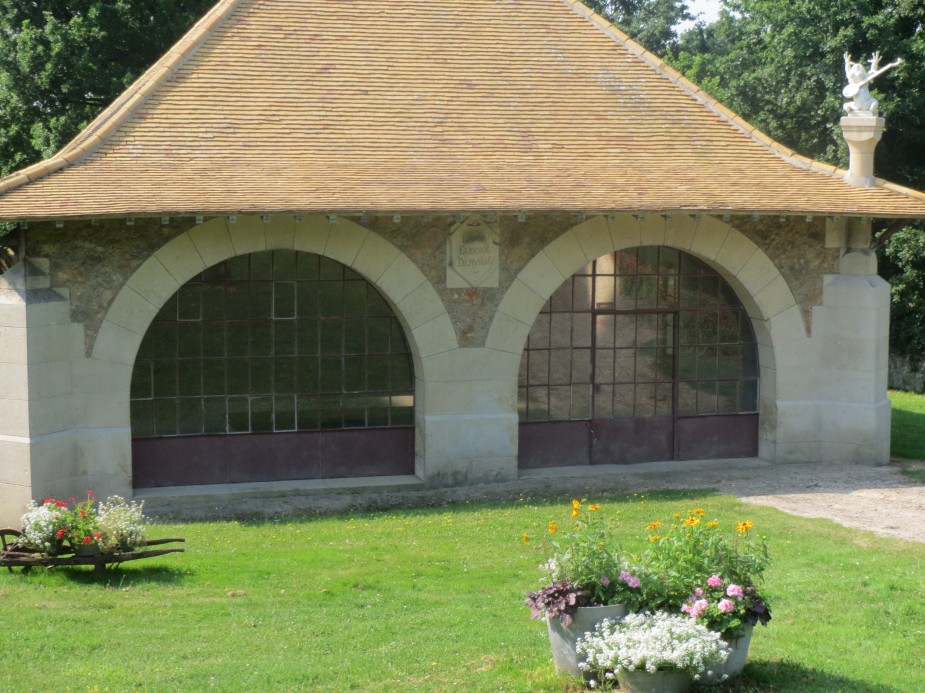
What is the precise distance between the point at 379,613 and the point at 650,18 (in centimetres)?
5058

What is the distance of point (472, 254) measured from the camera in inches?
692

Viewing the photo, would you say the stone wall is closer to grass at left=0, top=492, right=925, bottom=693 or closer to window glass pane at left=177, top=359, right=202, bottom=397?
grass at left=0, top=492, right=925, bottom=693

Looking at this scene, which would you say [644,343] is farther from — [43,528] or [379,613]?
[43,528]

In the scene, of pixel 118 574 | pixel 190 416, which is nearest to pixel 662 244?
pixel 190 416

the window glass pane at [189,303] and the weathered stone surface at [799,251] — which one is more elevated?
the weathered stone surface at [799,251]

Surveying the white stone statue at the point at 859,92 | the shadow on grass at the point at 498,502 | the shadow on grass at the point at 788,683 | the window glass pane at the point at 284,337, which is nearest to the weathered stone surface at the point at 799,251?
the white stone statue at the point at 859,92

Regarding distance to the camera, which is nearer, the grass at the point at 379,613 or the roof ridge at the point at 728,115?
the grass at the point at 379,613

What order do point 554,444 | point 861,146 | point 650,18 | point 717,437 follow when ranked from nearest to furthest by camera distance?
point 861,146 → point 554,444 → point 717,437 → point 650,18

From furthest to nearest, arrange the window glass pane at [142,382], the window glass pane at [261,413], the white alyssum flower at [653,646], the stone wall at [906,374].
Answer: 1. the stone wall at [906,374]
2. the window glass pane at [261,413]
3. the window glass pane at [142,382]
4. the white alyssum flower at [653,646]

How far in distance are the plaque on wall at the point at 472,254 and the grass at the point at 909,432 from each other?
6.66m

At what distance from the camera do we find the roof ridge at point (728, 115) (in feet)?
61.5

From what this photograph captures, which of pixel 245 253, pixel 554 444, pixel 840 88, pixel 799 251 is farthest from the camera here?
pixel 840 88

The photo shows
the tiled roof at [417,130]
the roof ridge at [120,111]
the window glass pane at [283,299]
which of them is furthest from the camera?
the window glass pane at [283,299]

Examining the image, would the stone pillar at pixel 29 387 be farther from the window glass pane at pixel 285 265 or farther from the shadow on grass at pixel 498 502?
the window glass pane at pixel 285 265
